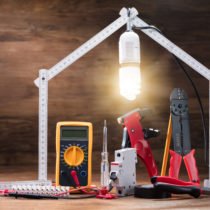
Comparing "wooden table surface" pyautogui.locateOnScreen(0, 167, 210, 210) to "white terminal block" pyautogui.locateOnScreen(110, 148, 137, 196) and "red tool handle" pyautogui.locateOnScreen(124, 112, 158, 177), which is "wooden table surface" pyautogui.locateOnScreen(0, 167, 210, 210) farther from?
"red tool handle" pyautogui.locateOnScreen(124, 112, 158, 177)

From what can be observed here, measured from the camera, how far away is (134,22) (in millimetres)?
1667

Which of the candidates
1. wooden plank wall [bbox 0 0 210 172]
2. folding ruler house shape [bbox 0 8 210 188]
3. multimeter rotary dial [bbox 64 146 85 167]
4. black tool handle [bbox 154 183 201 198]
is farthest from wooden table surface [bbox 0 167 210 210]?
wooden plank wall [bbox 0 0 210 172]

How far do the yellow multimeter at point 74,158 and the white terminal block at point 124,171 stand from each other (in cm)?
10

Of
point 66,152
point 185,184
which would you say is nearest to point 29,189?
point 66,152

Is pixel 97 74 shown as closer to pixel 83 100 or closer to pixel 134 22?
pixel 83 100

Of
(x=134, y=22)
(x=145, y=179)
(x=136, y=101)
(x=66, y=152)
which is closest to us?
(x=66, y=152)

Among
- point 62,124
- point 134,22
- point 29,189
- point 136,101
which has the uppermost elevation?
point 134,22

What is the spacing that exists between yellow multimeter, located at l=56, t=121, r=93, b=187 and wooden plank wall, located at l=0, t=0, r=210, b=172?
30.9 inches

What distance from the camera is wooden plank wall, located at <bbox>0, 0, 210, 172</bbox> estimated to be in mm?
2307

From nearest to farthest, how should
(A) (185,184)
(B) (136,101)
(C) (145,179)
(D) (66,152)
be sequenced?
(A) (185,184), (D) (66,152), (C) (145,179), (B) (136,101)

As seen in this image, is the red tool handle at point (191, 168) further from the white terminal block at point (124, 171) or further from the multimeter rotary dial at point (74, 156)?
the multimeter rotary dial at point (74, 156)

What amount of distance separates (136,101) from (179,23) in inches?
→ 14.8

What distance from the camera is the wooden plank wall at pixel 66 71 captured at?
231cm

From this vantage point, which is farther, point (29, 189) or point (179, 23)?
point (179, 23)
